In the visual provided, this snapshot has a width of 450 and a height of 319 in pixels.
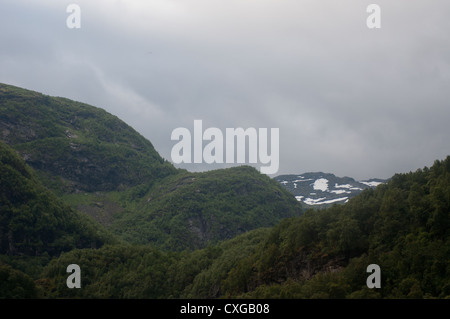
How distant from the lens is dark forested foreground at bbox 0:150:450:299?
280 feet

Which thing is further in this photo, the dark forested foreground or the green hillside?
the dark forested foreground

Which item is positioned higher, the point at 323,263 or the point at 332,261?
the point at 332,261

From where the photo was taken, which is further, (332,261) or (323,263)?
(323,263)

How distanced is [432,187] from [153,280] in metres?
83.2

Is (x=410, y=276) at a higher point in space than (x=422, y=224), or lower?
lower

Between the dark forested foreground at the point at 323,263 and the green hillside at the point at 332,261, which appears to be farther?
the dark forested foreground at the point at 323,263

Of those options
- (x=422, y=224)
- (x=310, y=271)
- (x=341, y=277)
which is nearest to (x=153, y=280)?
(x=310, y=271)

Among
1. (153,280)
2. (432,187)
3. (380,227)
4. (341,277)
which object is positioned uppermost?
(432,187)

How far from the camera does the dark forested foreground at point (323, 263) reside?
85375mm

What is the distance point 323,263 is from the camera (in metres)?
102
